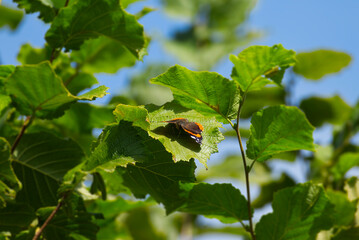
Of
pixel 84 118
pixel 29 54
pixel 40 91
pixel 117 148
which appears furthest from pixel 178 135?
pixel 29 54

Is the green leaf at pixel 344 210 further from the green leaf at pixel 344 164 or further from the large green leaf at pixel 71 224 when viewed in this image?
the large green leaf at pixel 71 224

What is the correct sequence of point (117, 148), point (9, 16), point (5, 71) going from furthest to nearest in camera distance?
point (9, 16) → point (5, 71) → point (117, 148)

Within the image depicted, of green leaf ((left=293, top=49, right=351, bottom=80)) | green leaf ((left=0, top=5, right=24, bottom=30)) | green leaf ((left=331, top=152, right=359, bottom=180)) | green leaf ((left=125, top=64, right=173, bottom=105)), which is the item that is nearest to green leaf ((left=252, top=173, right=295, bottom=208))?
green leaf ((left=331, top=152, right=359, bottom=180))

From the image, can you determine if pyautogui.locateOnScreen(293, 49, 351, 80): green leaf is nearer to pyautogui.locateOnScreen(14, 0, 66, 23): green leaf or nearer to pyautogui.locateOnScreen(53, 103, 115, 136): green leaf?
pyautogui.locateOnScreen(53, 103, 115, 136): green leaf

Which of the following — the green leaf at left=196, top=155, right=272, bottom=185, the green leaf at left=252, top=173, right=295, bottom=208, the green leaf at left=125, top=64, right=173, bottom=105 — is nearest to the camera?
the green leaf at left=252, top=173, right=295, bottom=208

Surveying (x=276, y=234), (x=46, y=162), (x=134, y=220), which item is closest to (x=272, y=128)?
(x=276, y=234)

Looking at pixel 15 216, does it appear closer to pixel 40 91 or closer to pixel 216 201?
pixel 40 91

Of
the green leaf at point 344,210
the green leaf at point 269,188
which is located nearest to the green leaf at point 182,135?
the green leaf at point 344,210
